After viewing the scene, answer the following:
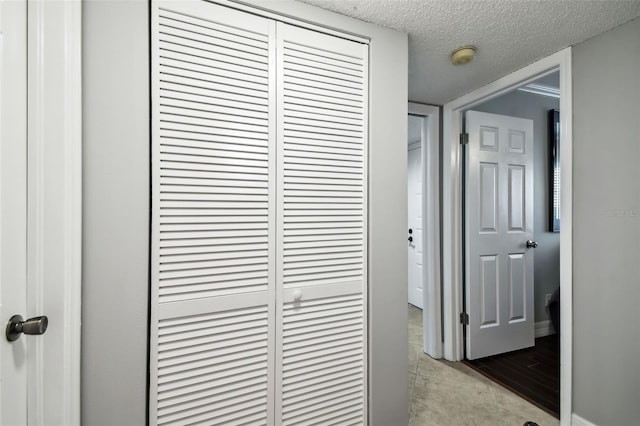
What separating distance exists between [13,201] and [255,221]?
2.54ft

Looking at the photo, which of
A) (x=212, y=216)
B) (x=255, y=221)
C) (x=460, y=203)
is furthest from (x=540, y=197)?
(x=212, y=216)

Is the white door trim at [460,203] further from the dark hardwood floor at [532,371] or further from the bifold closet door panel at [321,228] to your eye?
the bifold closet door panel at [321,228]

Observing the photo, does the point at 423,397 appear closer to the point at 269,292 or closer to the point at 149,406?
the point at 269,292

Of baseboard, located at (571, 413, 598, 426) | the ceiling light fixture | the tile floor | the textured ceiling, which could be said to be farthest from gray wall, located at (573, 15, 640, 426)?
the ceiling light fixture

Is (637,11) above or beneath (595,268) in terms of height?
above

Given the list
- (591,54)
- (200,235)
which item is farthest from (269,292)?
(591,54)

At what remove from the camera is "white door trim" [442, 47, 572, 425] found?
5.81ft

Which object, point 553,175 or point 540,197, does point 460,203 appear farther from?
point 553,175

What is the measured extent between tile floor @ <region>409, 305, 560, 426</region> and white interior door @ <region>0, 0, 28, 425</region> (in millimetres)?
1910

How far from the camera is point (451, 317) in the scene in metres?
2.58

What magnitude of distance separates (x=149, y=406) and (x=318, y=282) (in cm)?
83

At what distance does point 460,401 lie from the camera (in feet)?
6.66

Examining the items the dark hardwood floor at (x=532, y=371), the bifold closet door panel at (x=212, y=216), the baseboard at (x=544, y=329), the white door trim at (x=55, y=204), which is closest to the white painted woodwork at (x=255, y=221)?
the bifold closet door panel at (x=212, y=216)

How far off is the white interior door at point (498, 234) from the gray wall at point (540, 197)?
27 centimetres
